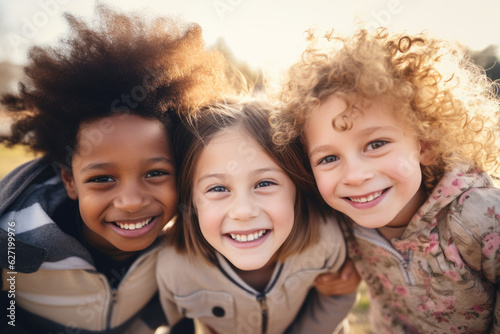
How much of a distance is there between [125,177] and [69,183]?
47 cm

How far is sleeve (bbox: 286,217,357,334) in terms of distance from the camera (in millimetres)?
1907

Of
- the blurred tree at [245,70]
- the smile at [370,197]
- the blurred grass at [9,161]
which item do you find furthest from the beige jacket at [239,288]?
the blurred grass at [9,161]

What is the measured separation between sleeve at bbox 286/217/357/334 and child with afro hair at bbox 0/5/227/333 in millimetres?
919

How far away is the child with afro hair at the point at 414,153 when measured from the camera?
1418 mm

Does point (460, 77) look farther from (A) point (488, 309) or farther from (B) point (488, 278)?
(A) point (488, 309)

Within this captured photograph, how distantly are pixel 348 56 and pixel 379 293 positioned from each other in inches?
56.1

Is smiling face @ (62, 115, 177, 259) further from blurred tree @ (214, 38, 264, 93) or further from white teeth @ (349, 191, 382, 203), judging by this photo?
white teeth @ (349, 191, 382, 203)

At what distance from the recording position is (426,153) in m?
1.57

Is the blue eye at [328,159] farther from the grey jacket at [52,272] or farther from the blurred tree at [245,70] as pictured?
the grey jacket at [52,272]

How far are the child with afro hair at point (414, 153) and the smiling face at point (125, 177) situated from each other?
610 mm

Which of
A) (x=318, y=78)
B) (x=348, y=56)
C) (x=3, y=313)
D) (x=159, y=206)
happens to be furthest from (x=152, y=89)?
(x=3, y=313)

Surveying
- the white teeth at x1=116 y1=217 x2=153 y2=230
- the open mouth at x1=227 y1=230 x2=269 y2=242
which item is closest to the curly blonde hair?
the open mouth at x1=227 y1=230 x2=269 y2=242

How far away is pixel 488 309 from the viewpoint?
1.61 meters

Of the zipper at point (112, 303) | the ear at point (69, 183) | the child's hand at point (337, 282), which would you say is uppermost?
the ear at point (69, 183)
